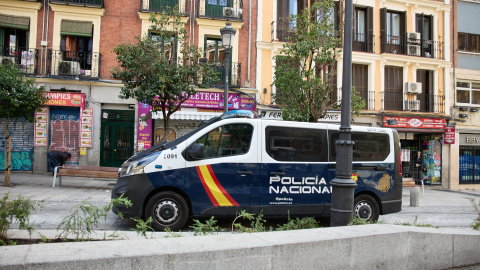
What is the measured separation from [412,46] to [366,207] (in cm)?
1619

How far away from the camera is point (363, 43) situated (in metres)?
19.8

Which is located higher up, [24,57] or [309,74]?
[24,57]

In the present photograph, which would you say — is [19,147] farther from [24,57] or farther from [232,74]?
[232,74]

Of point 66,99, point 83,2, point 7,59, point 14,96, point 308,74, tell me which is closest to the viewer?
point 14,96

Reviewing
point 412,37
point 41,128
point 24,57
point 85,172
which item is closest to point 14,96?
point 85,172

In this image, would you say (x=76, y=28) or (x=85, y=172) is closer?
(x=85, y=172)

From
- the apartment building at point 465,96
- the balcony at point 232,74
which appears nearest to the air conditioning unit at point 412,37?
the apartment building at point 465,96

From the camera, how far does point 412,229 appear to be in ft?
14.1

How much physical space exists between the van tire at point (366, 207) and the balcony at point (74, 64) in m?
13.5

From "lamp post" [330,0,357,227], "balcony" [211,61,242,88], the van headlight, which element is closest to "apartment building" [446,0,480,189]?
"balcony" [211,61,242,88]

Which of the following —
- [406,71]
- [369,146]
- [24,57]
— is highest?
[406,71]

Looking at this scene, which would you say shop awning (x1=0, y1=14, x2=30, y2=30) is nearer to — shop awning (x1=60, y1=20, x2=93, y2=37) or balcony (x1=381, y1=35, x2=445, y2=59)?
shop awning (x1=60, y1=20, x2=93, y2=37)

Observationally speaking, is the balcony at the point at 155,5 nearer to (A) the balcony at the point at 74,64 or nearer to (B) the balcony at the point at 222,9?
(B) the balcony at the point at 222,9

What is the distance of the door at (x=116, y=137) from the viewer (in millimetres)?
16500
